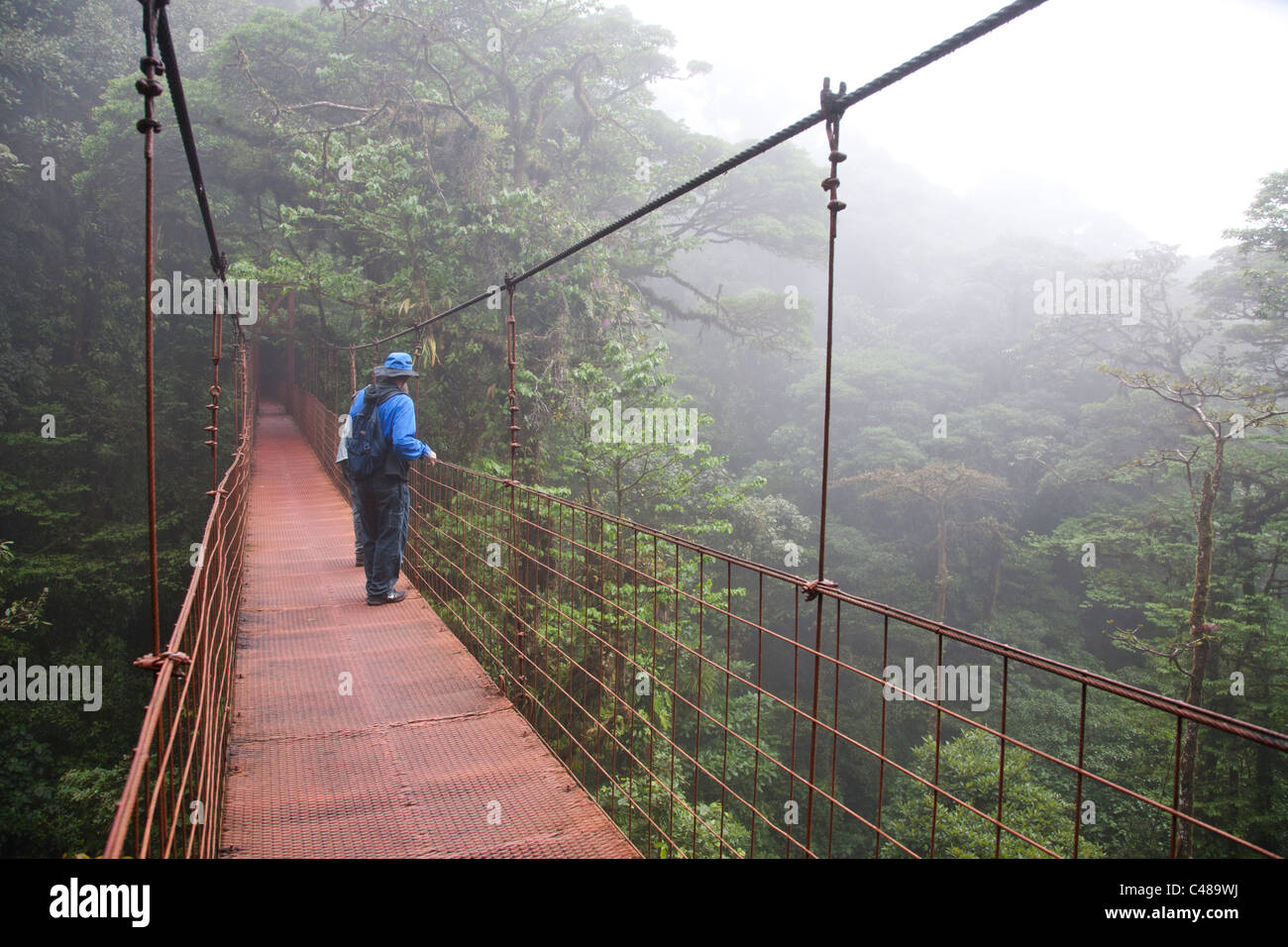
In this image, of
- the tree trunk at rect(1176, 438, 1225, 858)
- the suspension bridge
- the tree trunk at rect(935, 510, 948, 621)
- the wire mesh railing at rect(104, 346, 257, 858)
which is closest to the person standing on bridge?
the suspension bridge

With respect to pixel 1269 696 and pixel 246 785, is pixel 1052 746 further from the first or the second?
pixel 246 785

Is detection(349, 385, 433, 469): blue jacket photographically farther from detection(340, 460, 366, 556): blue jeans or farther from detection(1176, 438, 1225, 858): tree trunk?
detection(1176, 438, 1225, 858): tree trunk

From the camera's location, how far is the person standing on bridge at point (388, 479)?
143 inches

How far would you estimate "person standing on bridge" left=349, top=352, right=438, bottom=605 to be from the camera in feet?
11.9

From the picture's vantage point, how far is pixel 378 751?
2.38m

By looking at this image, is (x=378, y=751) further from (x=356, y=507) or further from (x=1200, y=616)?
(x=1200, y=616)

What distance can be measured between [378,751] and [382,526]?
5.16ft

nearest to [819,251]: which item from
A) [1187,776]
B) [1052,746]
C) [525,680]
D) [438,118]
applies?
[438,118]

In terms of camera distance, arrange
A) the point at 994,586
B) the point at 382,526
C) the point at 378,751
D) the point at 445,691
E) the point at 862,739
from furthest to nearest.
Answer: the point at 994,586 → the point at 862,739 → the point at 382,526 → the point at 445,691 → the point at 378,751

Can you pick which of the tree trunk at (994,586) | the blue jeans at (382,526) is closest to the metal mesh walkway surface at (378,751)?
the blue jeans at (382,526)

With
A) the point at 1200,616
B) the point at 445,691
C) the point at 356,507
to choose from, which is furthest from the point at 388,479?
the point at 1200,616

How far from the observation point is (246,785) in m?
2.14

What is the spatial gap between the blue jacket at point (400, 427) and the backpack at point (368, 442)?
33mm
